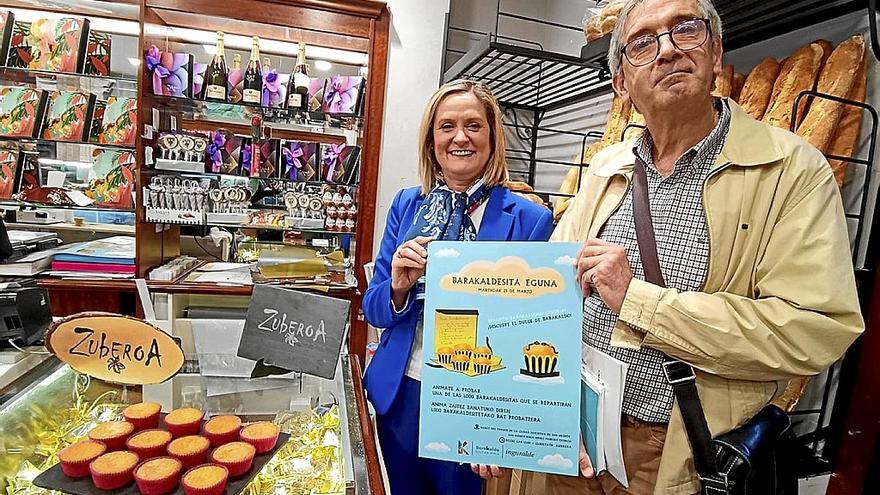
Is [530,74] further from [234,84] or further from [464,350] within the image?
[464,350]

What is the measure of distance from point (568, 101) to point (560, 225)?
1.73 meters

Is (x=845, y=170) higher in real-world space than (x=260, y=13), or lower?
lower

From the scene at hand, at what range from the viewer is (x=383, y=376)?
5.09 feet

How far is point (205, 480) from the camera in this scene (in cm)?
88

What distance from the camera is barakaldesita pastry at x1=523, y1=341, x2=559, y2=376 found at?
1.03m

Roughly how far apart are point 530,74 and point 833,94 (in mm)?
1713

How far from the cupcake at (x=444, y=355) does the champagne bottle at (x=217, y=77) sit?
99.5 inches

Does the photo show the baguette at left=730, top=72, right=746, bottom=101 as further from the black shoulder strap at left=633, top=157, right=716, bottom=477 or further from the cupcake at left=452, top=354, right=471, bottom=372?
the cupcake at left=452, top=354, right=471, bottom=372

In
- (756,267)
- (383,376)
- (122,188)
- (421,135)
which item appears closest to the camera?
(756,267)

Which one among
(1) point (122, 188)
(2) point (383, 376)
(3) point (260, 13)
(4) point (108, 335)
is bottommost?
(2) point (383, 376)

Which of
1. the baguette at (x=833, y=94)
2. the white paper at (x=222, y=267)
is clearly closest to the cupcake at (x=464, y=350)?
the baguette at (x=833, y=94)

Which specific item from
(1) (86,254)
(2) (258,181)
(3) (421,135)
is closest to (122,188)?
(1) (86,254)

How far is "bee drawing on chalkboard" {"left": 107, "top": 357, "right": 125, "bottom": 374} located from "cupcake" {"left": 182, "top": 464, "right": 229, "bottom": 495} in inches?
14.4

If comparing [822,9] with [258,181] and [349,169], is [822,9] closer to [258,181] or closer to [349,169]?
[349,169]
